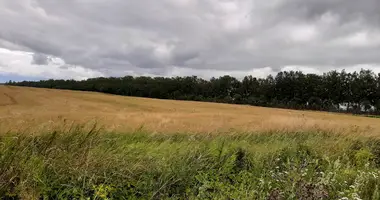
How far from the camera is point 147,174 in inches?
210

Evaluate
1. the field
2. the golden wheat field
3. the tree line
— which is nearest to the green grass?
the field

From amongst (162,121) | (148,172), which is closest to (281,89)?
(162,121)

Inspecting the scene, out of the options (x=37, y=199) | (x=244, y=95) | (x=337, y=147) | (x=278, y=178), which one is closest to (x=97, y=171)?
(x=37, y=199)

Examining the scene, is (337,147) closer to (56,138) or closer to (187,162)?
(187,162)

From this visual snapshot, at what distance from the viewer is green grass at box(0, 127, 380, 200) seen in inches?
182

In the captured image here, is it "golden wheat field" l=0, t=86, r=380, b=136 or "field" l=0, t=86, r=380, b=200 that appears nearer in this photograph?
"field" l=0, t=86, r=380, b=200

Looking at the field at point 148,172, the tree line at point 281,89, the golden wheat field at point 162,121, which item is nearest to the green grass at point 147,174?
the field at point 148,172

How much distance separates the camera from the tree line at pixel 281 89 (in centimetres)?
8088

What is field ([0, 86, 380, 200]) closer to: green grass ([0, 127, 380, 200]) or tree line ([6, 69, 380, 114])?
green grass ([0, 127, 380, 200])

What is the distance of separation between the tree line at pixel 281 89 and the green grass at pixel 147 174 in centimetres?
6962

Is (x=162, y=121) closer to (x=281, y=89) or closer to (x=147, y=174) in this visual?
(x=147, y=174)

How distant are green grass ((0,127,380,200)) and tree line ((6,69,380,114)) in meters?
69.6

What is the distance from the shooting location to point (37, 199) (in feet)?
13.8

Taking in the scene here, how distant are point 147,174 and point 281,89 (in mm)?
90721
